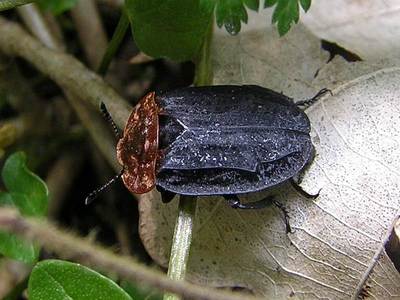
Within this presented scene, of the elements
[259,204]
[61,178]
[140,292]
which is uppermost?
[259,204]

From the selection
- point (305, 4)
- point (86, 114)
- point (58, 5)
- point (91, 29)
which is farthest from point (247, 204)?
point (91, 29)

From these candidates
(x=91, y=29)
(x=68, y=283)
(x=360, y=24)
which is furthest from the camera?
(x=91, y=29)

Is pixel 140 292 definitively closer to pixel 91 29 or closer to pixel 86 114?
pixel 86 114

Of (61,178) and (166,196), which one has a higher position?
(166,196)

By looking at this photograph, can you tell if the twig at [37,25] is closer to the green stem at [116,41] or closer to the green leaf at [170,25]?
the green stem at [116,41]

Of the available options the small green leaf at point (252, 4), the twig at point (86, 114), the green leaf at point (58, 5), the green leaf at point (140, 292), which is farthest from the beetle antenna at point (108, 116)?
the small green leaf at point (252, 4)

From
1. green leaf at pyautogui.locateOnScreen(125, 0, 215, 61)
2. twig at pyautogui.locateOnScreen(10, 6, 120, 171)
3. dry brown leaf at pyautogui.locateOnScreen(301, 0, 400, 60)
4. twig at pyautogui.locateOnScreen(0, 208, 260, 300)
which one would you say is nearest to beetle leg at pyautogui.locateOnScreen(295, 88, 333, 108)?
dry brown leaf at pyautogui.locateOnScreen(301, 0, 400, 60)

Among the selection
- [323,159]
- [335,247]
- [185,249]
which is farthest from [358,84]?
[185,249]
